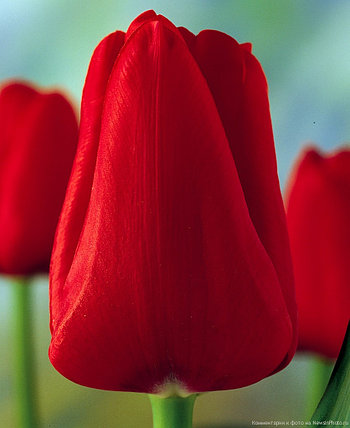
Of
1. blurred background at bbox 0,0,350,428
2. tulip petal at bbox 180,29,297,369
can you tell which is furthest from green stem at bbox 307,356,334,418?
tulip petal at bbox 180,29,297,369

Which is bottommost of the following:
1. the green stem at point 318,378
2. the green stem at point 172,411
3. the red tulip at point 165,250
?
the green stem at point 318,378

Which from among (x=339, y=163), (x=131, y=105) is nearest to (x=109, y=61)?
(x=131, y=105)

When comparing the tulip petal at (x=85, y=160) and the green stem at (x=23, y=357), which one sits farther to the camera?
the green stem at (x=23, y=357)

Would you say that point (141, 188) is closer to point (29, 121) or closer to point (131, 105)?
point (131, 105)

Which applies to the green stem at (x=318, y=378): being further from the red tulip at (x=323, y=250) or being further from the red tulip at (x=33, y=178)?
the red tulip at (x=33, y=178)

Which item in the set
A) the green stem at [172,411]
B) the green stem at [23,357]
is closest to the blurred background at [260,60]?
the green stem at [23,357]

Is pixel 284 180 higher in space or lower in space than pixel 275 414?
higher
